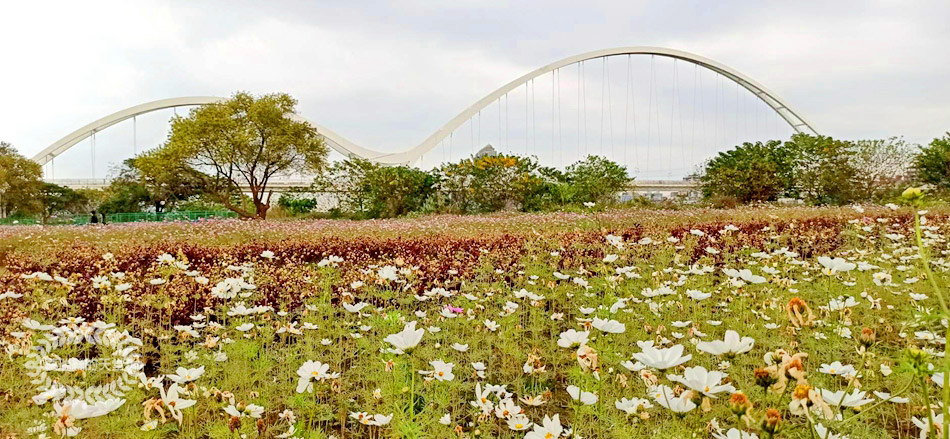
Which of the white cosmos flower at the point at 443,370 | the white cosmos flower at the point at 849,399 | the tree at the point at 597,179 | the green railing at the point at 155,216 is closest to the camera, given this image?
→ the white cosmos flower at the point at 849,399

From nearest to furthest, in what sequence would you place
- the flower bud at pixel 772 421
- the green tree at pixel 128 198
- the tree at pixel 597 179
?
the flower bud at pixel 772 421, the tree at pixel 597 179, the green tree at pixel 128 198

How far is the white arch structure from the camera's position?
104 feet

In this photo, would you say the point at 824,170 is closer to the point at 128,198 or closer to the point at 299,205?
the point at 299,205

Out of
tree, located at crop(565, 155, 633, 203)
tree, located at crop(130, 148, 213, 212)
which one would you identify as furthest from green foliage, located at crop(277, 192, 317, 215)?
tree, located at crop(565, 155, 633, 203)

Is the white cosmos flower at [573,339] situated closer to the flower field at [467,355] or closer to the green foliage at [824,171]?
the flower field at [467,355]

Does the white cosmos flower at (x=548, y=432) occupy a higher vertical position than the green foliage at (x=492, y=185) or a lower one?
lower

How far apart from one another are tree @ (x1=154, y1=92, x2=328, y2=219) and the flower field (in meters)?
14.7

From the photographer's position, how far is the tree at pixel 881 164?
1862 centimetres

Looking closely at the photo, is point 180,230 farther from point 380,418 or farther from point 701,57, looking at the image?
point 701,57

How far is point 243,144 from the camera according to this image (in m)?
18.4

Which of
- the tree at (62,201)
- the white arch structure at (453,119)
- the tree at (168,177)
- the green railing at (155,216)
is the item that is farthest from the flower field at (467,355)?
the tree at (62,201)

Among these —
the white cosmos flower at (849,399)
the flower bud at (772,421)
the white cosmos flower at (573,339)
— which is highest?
the flower bud at (772,421)

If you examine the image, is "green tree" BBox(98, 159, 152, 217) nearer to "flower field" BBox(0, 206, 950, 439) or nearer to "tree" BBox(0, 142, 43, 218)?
"tree" BBox(0, 142, 43, 218)

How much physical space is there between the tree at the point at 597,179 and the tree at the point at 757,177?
2972 mm
